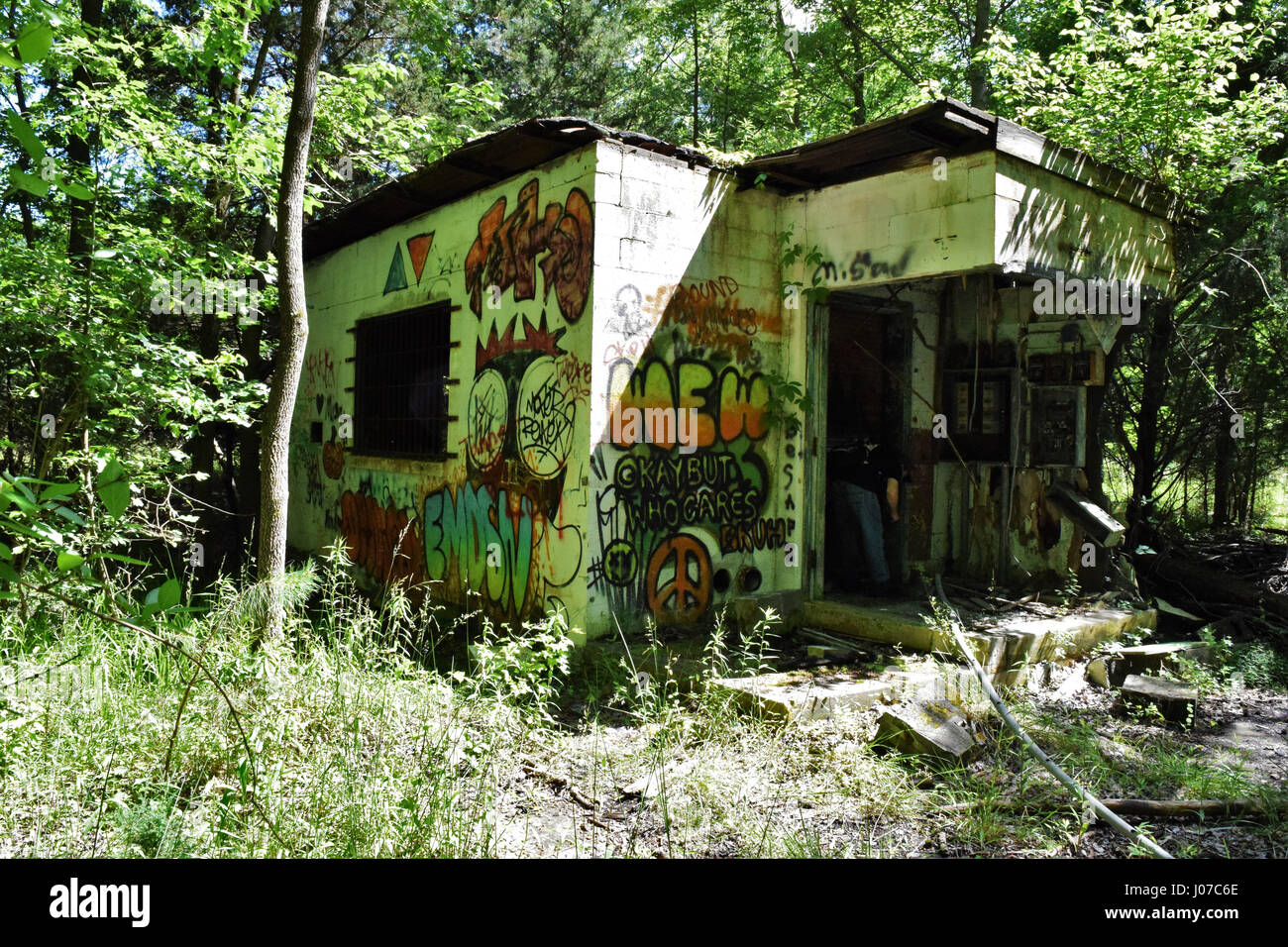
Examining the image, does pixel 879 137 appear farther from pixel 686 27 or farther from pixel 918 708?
pixel 686 27

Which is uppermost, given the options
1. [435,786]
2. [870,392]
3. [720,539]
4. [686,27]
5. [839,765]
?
[686,27]

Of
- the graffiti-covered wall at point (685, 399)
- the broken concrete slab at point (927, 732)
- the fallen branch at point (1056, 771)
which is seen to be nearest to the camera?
the fallen branch at point (1056, 771)

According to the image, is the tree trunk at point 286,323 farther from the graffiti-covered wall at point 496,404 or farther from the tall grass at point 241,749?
the graffiti-covered wall at point 496,404

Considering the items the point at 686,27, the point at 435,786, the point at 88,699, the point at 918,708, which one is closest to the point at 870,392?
the point at 918,708

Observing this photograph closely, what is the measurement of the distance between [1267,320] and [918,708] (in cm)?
724

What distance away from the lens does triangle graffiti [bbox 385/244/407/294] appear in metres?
8.26

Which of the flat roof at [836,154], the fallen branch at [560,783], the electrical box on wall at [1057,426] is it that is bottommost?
the fallen branch at [560,783]

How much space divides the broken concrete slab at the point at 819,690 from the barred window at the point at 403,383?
11.9 feet

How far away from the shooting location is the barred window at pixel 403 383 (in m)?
7.68

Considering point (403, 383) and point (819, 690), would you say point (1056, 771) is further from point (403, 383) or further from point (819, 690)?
point (403, 383)

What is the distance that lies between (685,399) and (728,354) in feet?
1.91

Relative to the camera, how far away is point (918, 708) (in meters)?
4.66

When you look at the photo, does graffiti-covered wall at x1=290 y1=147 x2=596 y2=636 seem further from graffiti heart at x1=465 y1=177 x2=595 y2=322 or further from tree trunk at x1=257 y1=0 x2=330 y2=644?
tree trunk at x1=257 y1=0 x2=330 y2=644

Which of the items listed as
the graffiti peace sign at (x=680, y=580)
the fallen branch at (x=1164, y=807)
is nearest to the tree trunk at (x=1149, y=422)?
the graffiti peace sign at (x=680, y=580)
